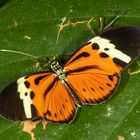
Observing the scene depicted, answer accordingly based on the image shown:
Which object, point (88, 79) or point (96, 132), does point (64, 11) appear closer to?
point (88, 79)

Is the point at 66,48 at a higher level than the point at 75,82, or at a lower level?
higher

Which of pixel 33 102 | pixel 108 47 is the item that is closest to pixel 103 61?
pixel 108 47

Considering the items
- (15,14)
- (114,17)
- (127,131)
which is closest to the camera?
(127,131)

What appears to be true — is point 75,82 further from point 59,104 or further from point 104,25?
point 104,25

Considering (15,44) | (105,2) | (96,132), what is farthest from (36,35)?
(96,132)

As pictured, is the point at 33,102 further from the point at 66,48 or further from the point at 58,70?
the point at 66,48

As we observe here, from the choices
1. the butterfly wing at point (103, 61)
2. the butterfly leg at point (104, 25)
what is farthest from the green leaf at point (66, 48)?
the butterfly wing at point (103, 61)

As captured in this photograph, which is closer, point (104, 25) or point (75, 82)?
point (75, 82)
